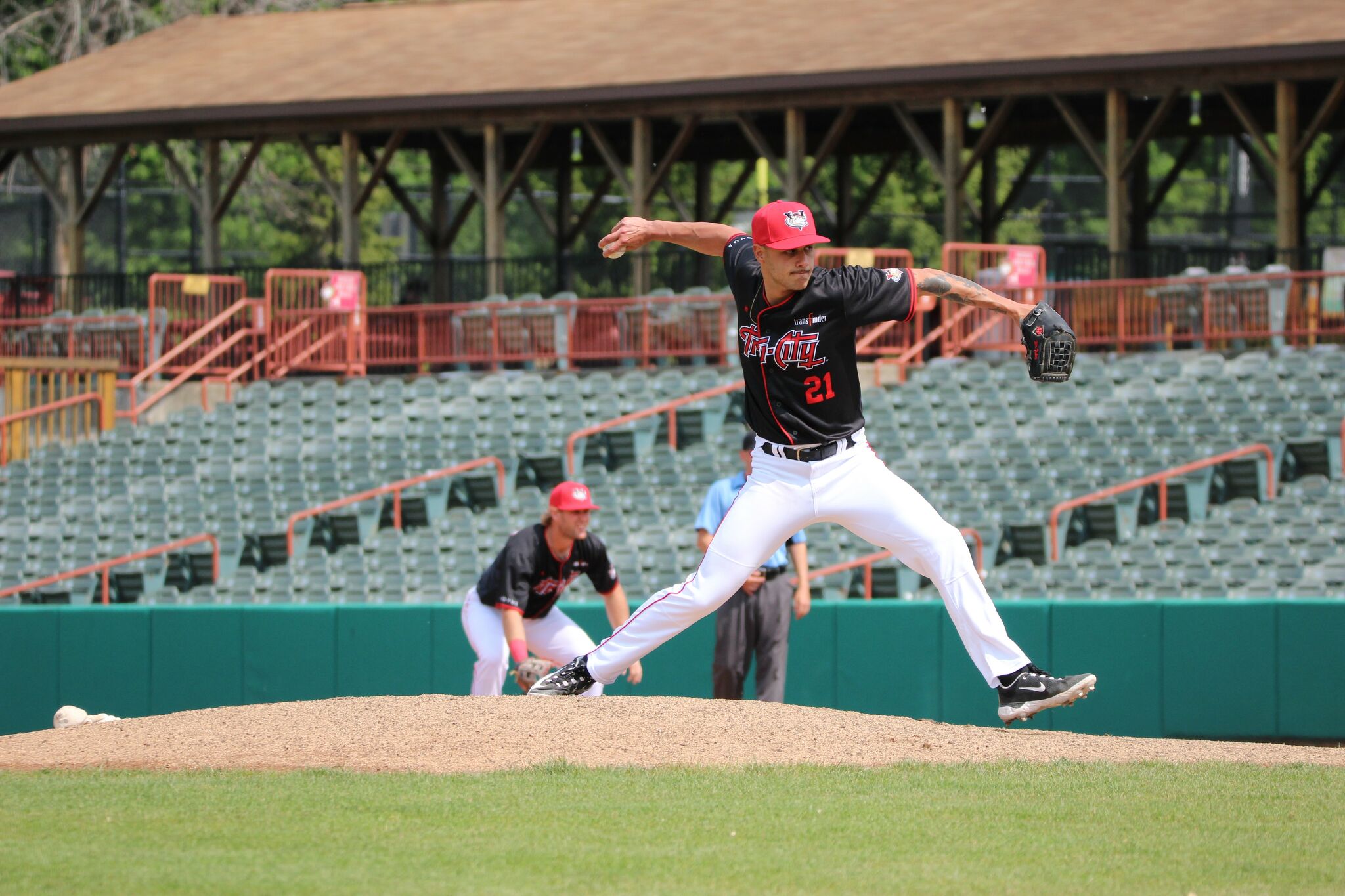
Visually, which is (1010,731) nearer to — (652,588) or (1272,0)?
(652,588)

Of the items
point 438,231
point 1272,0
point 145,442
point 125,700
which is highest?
point 1272,0

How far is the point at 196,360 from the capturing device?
2358 cm

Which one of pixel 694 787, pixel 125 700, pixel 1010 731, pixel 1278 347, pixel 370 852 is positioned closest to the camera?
pixel 370 852

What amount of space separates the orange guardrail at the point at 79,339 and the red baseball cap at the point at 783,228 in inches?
685

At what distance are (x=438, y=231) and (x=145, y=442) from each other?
418 inches

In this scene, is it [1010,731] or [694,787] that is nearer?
[694,787]

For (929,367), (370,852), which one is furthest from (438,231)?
(370,852)

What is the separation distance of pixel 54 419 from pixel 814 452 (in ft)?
55.3

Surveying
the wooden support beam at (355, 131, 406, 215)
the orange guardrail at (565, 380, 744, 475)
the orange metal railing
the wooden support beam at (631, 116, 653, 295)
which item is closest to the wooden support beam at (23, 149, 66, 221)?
the orange metal railing

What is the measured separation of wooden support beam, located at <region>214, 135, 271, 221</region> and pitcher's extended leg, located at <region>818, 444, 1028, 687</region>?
65.5ft

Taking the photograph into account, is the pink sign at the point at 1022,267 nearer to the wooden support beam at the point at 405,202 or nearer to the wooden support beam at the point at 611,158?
the wooden support beam at the point at 611,158

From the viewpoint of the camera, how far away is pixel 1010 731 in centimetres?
860

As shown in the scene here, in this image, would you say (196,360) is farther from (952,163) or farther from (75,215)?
(952,163)

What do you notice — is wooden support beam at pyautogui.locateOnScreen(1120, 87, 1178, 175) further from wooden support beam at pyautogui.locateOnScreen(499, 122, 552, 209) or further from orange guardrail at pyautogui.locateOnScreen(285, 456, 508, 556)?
orange guardrail at pyautogui.locateOnScreen(285, 456, 508, 556)
